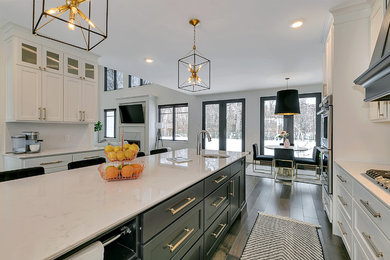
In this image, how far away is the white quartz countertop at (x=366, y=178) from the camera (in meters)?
1.13

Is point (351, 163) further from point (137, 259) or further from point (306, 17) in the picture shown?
point (137, 259)

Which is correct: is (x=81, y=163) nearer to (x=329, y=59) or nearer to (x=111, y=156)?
(x=111, y=156)

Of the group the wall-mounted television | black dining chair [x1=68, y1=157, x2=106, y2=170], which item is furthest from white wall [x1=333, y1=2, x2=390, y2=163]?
the wall-mounted television

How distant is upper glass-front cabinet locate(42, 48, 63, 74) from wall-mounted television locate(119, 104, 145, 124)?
439 centimetres

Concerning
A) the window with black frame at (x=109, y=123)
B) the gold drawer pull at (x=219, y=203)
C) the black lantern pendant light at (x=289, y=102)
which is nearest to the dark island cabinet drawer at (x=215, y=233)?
the gold drawer pull at (x=219, y=203)

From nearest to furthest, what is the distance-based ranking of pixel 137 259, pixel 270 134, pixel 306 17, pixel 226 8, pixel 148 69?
pixel 137 259
pixel 226 8
pixel 306 17
pixel 148 69
pixel 270 134

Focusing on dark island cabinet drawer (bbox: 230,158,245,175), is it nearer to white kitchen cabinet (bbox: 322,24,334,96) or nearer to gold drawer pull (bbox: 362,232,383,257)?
gold drawer pull (bbox: 362,232,383,257)

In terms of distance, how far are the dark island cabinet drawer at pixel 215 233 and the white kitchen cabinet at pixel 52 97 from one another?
311cm

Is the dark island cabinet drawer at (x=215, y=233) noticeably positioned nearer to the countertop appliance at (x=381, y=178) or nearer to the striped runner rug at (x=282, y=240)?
the striped runner rug at (x=282, y=240)

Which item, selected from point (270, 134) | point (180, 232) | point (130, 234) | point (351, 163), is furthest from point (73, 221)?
point (270, 134)

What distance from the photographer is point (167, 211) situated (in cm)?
111

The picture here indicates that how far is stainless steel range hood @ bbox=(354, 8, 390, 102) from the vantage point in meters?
1.18

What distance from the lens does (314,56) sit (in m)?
3.58

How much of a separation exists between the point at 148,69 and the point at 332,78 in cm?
365
